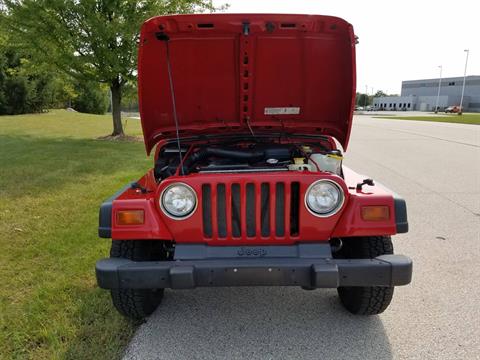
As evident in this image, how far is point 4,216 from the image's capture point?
518 cm

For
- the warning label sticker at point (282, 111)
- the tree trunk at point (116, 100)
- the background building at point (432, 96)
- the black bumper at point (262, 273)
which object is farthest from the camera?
the background building at point (432, 96)

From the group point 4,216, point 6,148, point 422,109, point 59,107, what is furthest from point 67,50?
point 422,109

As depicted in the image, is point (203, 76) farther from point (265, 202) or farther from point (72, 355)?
point (72, 355)

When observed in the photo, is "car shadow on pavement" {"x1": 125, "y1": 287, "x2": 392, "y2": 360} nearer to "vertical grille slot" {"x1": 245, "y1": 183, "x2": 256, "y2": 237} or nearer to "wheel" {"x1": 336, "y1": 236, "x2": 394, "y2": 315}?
"wheel" {"x1": 336, "y1": 236, "x2": 394, "y2": 315}

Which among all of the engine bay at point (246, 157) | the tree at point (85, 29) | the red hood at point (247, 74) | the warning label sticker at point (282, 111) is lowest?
the engine bay at point (246, 157)

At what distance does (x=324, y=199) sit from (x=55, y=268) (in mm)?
2595

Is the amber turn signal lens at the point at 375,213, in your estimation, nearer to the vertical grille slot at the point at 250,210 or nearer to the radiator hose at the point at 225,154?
the vertical grille slot at the point at 250,210

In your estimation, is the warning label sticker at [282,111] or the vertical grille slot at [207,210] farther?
the warning label sticker at [282,111]

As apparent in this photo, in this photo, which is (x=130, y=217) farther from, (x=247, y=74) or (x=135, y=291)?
(x=247, y=74)

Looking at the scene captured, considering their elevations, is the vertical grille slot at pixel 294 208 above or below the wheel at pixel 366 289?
above

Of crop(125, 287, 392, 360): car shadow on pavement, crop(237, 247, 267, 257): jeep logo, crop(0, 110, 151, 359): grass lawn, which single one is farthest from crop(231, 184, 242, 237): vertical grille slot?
crop(0, 110, 151, 359): grass lawn

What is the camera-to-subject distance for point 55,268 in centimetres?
372

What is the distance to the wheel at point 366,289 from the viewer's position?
267 cm

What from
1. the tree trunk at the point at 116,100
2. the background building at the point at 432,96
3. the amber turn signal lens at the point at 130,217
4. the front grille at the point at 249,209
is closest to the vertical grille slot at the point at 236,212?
the front grille at the point at 249,209
